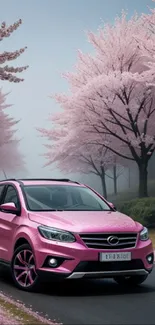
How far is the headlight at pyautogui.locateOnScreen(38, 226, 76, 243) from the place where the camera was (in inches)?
320

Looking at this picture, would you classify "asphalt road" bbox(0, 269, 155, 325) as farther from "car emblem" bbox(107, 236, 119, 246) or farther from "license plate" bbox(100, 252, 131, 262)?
"car emblem" bbox(107, 236, 119, 246)

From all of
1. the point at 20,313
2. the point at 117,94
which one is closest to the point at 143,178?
the point at 117,94

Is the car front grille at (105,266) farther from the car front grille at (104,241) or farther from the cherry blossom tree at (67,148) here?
the cherry blossom tree at (67,148)

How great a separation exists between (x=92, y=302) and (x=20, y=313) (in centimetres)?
143

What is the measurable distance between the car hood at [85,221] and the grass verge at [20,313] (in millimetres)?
1316

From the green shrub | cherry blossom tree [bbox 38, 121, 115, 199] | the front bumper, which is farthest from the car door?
cherry blossom tree [bbox 38, 121, 115, 199]

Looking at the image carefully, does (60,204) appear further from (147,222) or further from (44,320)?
(147,222)

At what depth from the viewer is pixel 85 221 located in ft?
27.6

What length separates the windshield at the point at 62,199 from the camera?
→ 9211 millimetres

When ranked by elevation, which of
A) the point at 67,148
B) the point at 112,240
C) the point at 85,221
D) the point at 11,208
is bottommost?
the point at 112,240

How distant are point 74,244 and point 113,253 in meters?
0.57

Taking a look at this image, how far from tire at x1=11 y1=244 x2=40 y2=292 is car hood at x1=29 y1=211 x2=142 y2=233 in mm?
487

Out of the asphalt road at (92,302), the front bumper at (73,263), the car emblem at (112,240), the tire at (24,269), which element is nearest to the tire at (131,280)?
the asphalt road at (92,302)

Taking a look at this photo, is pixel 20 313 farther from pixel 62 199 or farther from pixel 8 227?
pixel 62 199
